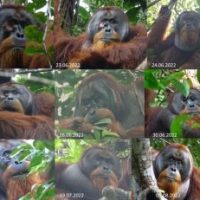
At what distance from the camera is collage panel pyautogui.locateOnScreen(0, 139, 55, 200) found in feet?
8.43

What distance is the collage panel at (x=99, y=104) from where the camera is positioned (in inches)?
101

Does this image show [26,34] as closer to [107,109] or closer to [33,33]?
[33,33]

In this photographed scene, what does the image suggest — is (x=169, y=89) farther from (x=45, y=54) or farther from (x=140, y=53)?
(x=45, y=54)

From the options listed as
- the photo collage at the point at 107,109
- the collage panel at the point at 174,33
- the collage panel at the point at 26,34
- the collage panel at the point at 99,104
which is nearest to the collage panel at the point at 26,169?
the photo collage at the point at 107,109

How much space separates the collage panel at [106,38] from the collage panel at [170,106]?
14 centimetres

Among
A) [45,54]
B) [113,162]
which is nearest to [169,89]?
[113,162]

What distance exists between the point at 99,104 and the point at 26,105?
0.35 m

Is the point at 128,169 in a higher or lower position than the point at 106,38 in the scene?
lower

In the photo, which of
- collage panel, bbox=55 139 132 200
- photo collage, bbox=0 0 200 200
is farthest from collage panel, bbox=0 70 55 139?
collage panel, bbox=55 139 132 200

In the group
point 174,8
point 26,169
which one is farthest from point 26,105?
point 174,8

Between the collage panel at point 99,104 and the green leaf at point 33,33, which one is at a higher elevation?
the green leaf at point 33,33

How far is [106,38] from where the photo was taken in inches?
102

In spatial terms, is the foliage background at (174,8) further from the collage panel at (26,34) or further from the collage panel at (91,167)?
the collage panel at (91,167)

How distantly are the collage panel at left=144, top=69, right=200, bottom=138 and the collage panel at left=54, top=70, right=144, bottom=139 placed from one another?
40 millimetres
